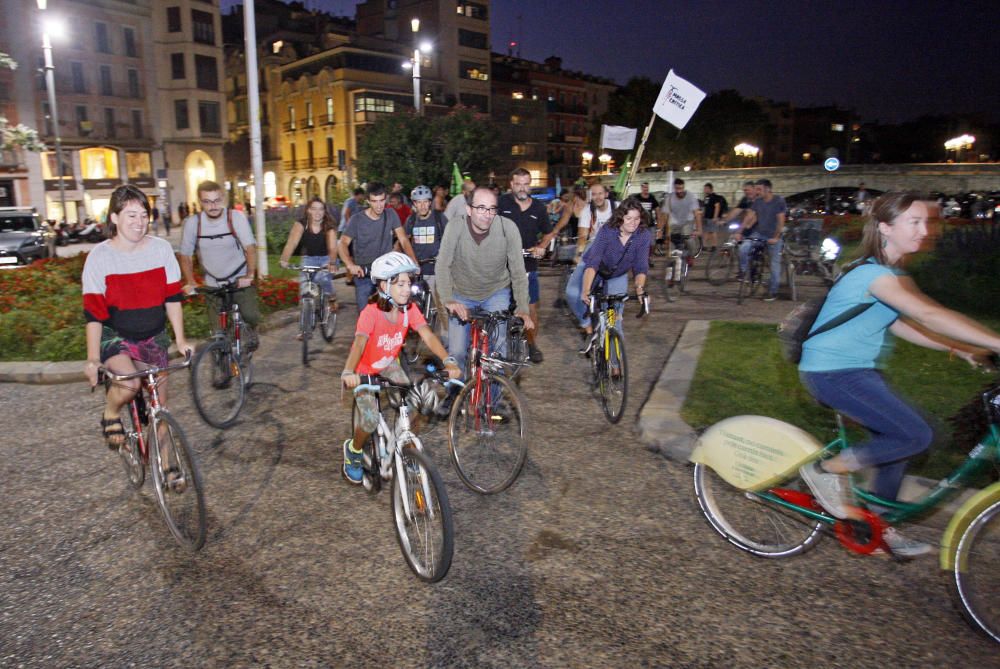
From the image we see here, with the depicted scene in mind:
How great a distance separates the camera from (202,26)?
5634 cm

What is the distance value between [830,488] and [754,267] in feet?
32.5

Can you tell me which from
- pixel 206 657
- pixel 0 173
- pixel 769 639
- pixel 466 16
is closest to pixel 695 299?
pixel 769 639

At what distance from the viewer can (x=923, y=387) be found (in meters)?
6.97

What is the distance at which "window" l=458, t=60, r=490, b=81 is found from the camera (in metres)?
70.0

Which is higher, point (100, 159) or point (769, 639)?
point (100, 159)

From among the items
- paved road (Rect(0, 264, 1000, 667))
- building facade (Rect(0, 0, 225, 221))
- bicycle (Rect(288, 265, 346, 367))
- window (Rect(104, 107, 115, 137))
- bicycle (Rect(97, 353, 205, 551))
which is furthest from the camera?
window (Rect(104, 107, 115, 137))

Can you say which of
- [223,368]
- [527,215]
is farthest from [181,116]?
[223,368]

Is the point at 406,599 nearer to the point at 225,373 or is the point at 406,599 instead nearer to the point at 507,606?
the point at 507,606

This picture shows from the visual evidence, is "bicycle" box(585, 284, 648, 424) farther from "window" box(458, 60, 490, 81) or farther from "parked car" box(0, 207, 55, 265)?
"window" box(458, 60, 490, 81)

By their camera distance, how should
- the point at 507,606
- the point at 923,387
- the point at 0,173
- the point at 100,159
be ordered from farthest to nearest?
the point at 100,159
the point at 0,173
the point at 923,387
the point at 507,606

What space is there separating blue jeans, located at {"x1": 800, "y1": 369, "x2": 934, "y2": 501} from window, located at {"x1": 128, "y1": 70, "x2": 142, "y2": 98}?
6183 cm

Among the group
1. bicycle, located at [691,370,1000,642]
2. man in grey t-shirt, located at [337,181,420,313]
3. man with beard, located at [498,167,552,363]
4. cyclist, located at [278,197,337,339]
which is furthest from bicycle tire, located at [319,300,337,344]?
bicycle, located at [691,370,1000,642]

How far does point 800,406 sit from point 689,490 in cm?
212

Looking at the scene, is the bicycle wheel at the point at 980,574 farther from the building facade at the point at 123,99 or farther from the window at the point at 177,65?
the window at the point at 177,65
